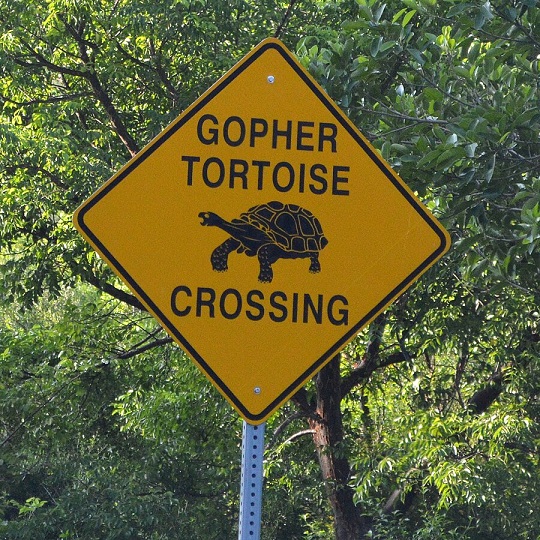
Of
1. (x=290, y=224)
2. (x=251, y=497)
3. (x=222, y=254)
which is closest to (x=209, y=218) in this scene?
(x=222, y=254)

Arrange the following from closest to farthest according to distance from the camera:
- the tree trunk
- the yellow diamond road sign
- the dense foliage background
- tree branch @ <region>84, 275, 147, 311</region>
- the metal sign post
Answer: the metal sign post < the yellow diamond road sign < the dense foliage background < tree branch @ <region>84, 275, 147, 311</region> < the tree trunk

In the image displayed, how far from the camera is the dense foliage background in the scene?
8.97 m

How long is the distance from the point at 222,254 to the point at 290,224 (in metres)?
0.20

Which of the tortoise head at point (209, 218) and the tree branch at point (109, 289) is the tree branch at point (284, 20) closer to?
the tree branch at point (109, 289)

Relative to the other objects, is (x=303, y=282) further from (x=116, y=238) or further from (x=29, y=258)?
(x=29, y=258)

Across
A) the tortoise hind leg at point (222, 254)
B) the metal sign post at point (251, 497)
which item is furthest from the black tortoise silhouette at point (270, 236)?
the metal sign post at point (251, 497)

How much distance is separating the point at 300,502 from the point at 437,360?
2462 millimetres

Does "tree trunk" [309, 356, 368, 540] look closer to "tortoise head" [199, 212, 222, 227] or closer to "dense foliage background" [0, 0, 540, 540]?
"dense foliage background" [0, 0, 540, 540]

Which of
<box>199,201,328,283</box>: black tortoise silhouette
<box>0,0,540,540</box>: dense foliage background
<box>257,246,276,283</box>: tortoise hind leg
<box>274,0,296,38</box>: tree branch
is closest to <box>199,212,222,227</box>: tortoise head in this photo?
<box>199,201,328,283</box>: black tortoise silhouette

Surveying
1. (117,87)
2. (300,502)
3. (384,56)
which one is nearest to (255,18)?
(117,87)

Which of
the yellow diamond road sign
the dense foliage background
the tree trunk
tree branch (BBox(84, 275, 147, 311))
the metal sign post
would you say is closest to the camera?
the metal sign post

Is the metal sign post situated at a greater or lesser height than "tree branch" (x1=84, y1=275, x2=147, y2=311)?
lesser

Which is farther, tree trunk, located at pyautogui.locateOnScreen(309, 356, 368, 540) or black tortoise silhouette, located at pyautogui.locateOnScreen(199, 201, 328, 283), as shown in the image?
tree trunk, located at pyautogui.locateOnScreen(309, 356, 368, 540)

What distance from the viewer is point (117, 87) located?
10352mm
